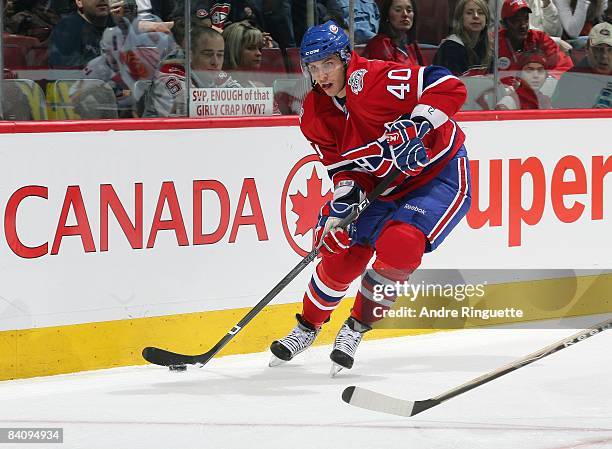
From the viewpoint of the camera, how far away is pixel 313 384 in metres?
4.25

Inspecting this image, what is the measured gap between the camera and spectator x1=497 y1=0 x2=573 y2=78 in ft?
17.9

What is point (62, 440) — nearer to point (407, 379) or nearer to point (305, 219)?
point (407, 379)

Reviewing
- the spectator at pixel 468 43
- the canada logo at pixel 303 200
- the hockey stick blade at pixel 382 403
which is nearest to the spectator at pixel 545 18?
the spectator at pixel 468 43

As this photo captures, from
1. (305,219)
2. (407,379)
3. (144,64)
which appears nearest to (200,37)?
(144,64)

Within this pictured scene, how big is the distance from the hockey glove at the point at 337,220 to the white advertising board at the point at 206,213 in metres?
0.43

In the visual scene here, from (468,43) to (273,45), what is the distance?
2.99 feet

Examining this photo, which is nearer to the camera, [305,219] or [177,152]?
[177,152]

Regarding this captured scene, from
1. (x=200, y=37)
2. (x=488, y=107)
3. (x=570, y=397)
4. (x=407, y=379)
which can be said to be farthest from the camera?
(x=488, y=107)

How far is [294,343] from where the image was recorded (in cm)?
451

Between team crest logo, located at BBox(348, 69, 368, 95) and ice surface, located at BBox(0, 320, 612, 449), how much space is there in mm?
956

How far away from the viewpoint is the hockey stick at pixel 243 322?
14.2 feet

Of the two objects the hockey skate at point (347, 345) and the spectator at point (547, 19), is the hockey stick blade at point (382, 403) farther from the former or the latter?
the spectator at point (547, 19)

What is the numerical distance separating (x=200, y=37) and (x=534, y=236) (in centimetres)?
168

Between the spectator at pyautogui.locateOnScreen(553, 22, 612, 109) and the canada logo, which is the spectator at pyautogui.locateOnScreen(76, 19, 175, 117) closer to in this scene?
the canada logo
